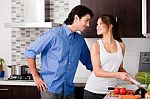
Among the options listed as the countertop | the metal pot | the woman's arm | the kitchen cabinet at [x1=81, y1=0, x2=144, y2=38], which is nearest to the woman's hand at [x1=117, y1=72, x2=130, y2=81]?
the woman's arm

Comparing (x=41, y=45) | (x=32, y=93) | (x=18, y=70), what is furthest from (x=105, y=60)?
(x=18, y=70)

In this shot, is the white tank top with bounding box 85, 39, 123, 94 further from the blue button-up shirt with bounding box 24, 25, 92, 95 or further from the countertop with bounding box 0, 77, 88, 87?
the countertop with bounding box 0, 77, 88, 87

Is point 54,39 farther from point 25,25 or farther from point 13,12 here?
point 13,12

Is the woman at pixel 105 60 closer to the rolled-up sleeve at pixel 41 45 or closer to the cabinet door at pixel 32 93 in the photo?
the rolled-up sleeve at pixel 41 45

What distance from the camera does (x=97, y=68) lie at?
2.70 m

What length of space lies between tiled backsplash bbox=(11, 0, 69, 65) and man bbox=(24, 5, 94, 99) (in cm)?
138

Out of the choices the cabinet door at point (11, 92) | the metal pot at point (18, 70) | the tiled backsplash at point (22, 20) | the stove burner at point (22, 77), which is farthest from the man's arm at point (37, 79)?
the tiled backsplash at point (22, 20)

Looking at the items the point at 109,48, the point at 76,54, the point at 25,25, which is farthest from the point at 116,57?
the point at 25,25

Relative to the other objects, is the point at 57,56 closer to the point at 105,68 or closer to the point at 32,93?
the point at 105,68

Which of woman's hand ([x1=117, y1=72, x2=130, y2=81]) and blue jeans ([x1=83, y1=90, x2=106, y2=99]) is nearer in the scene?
woman's hand ([x1=117, y1=72, x2=130, y2=81])

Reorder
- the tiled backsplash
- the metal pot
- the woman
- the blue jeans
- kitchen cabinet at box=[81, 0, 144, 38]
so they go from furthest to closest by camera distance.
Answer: the tiled backsplash < the metal pot < kitchen cabinet at box=[81, 0, 144, 38] < the blue jeans < the woman

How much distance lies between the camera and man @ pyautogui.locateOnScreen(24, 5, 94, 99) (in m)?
2.77

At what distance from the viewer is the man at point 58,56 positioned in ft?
9.09

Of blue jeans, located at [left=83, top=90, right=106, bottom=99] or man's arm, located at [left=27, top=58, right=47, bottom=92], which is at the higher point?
man's arm, located at [left=27, top=58, right=47, bottom=92]
